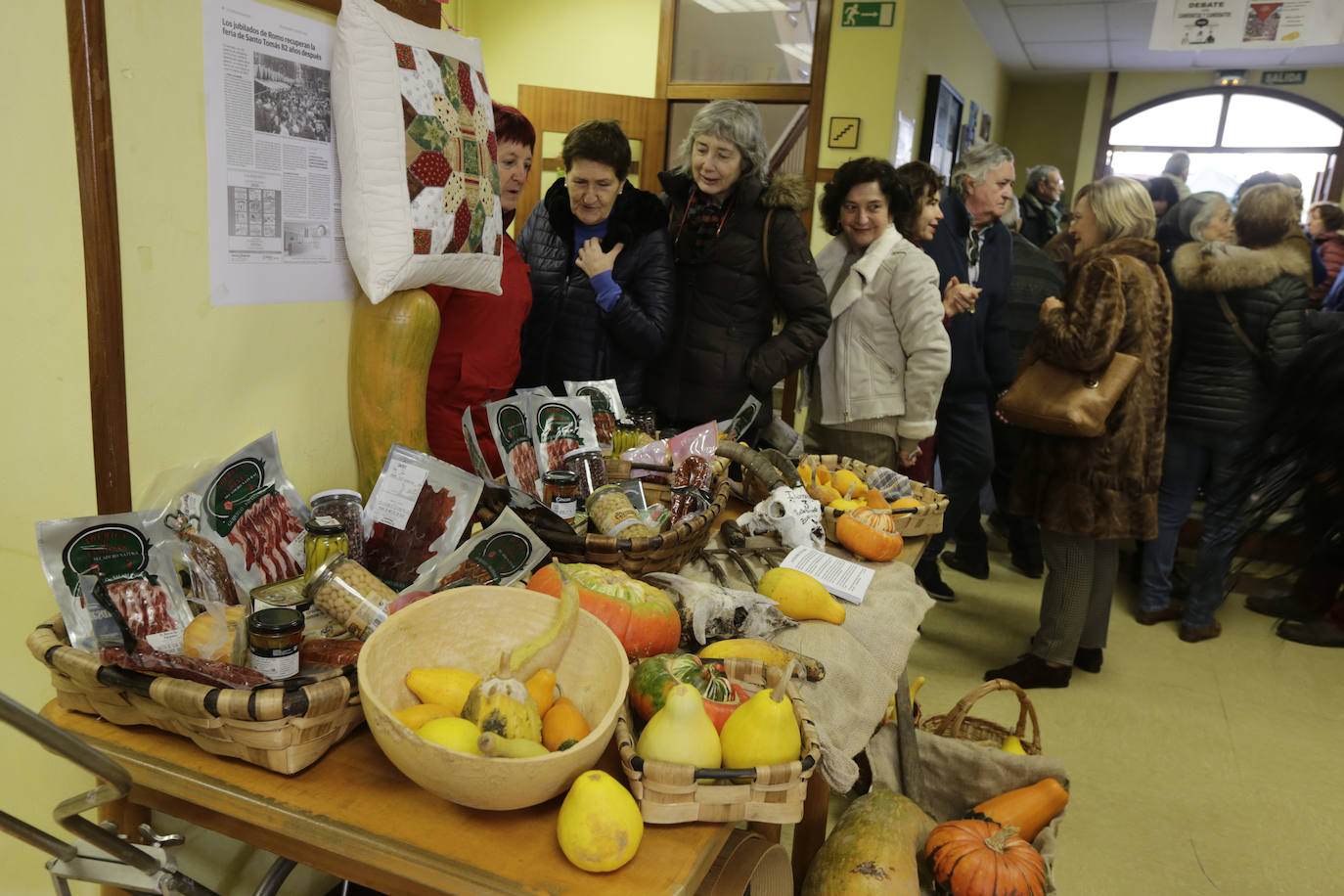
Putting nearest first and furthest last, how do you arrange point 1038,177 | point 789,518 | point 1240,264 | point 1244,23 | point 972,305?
point 789,518 → point 1240,264 → point 972,305 → point 1244,23 → point 1038,177

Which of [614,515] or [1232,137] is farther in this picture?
[1232,137]

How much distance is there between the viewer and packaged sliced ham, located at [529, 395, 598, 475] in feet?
4.92

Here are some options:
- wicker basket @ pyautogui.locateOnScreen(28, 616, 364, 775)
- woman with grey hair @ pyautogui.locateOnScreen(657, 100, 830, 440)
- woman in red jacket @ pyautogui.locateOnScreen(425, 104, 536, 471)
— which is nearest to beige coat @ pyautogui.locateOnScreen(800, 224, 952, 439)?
woman with grey hair @ pyautogui.locateOnScreen(657, 100, 830, 440)

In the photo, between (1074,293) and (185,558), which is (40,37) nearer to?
(185,558)

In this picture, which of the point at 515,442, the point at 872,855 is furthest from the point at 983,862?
the point at 515,442

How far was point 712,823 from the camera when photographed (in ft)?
2.89

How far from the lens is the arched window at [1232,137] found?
26.9 feet

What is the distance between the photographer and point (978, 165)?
127 inches

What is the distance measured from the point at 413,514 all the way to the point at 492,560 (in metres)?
0.15

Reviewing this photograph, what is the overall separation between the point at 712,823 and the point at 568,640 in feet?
0.78

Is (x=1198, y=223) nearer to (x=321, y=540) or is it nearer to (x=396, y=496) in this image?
(x=396, y=496)

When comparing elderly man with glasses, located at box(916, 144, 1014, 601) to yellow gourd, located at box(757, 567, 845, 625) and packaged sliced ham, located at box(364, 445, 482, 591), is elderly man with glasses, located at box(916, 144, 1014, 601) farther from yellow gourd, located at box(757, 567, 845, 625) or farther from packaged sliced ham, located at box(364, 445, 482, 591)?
packaged sliced ham, located at box(364, 445, 482, 591)

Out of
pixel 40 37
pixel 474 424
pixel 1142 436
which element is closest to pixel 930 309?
pixel 1142 436

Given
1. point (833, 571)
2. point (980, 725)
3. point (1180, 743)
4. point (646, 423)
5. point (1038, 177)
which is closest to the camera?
point (833, 571)
